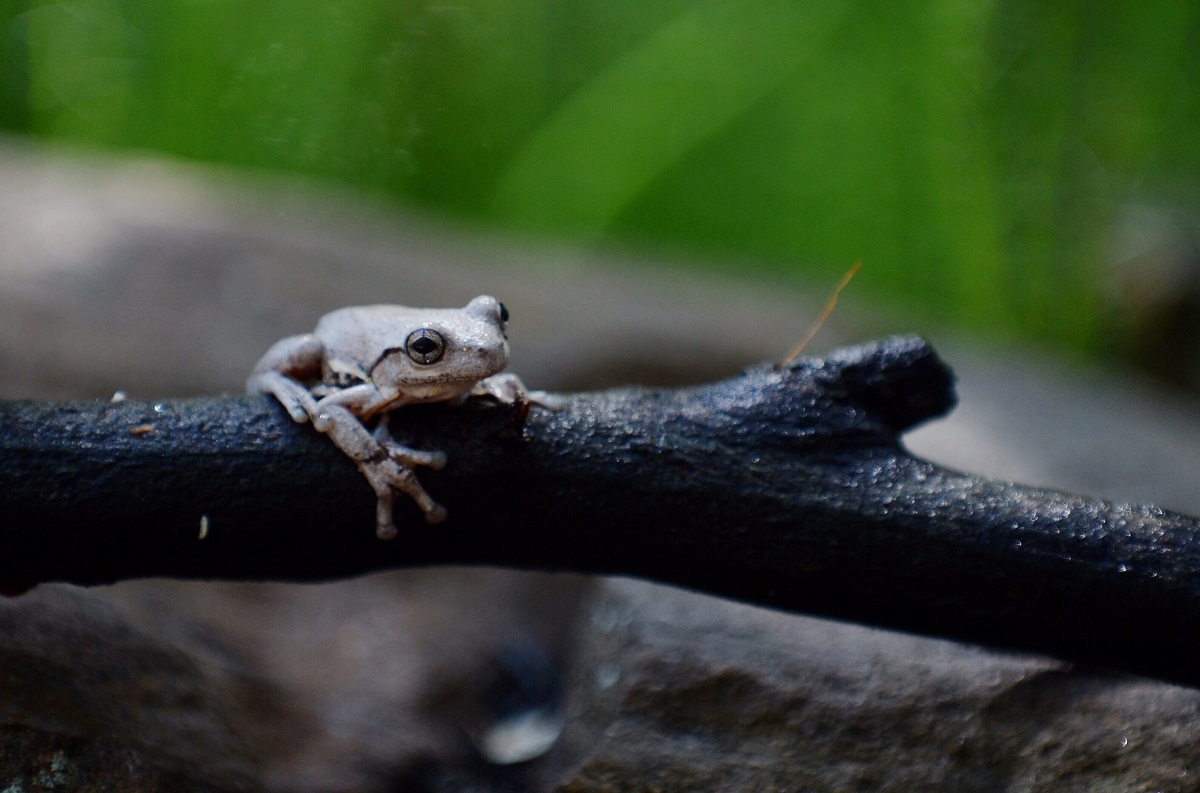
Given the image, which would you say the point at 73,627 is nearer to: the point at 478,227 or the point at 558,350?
the point at 558,350

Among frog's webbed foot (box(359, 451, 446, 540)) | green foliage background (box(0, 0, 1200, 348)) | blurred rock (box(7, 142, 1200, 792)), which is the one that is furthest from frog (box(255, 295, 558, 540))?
green foliage background (box(0, 0, 1200, 348))

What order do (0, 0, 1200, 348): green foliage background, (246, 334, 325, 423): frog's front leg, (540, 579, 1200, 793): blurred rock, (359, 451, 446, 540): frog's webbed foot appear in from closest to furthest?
(359, 451, 446, 540): frog's webbed foot → (246, 334, 325, 423): frog's front leg → (540, 579, 1200, 793): blurred rock → (0, 0, 1200, 348): green foliage background

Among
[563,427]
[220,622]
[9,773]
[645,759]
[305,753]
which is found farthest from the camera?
[220,622]

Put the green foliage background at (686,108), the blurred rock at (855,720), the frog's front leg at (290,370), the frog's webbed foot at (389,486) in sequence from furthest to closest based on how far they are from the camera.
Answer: the green foliage background at (686,108)
the blurred rock at (855,720)
the frog's front leg at (290,370)
the frog's webbed foot at (389,486)

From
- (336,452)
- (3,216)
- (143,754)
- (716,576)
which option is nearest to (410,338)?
(336,452)

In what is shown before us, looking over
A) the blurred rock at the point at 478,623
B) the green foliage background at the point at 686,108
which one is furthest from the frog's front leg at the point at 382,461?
the green foliage background at the point at 686,108

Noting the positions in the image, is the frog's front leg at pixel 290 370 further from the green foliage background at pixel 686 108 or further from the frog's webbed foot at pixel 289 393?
the green foliage background at pixel 686 108

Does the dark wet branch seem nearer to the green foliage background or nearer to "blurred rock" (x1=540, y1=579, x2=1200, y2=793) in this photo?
"blurred rock" (x1=540, y1=579, x2=1200, y2=793)

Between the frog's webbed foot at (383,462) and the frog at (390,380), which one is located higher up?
the frog at (390,380)
